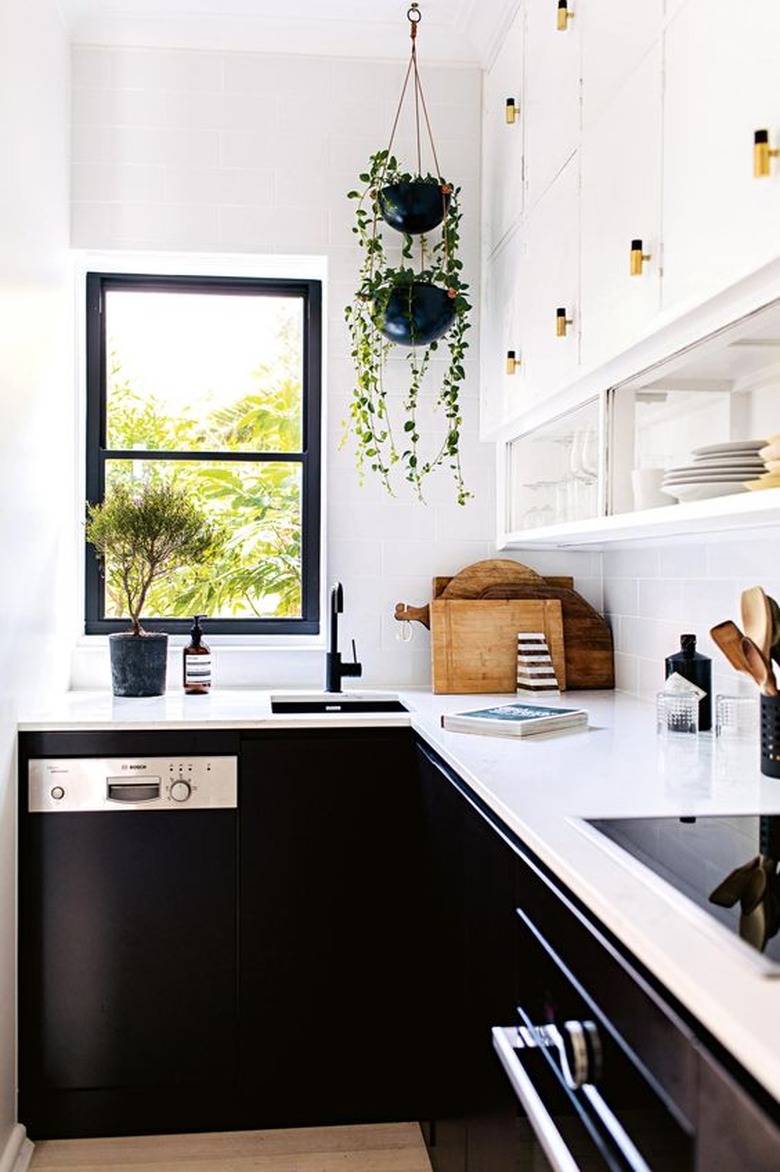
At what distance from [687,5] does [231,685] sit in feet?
7.11

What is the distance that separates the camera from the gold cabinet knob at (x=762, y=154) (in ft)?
4.69

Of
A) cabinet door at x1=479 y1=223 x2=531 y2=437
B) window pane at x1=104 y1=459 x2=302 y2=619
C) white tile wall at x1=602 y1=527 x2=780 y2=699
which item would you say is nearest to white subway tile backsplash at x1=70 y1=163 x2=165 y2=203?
window pane at x1=104 y1=459 x2=302 y2=619

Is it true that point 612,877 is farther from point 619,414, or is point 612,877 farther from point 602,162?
point 602,162

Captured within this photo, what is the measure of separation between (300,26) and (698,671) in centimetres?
221

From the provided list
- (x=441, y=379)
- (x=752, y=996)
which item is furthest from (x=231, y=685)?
(x=752, y=996)

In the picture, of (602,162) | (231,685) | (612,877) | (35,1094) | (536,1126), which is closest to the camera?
(612,877)

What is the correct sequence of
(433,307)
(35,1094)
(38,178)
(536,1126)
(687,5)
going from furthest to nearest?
(433,307) → (38,178) → (35,1094) → (687,5) → (536,1126)

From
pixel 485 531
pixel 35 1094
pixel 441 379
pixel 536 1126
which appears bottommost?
pixel 35 1094

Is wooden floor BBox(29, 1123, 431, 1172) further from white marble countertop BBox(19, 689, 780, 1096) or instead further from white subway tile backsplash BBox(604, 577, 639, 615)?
white subway tile backsplash BBox(604, 577, 639, 615)

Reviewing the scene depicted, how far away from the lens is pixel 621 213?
202 cm

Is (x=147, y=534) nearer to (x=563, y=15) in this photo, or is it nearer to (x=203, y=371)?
(x=203, y=371)

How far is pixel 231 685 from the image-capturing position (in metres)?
3.23

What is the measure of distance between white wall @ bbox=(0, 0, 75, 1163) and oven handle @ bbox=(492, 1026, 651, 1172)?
4.52 feet

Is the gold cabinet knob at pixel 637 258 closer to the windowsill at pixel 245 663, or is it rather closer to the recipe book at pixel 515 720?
the recipe book at pixel 515 720
